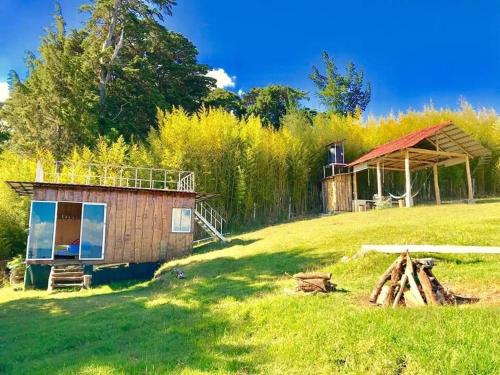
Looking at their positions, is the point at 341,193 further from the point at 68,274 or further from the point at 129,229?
the point at 68,274

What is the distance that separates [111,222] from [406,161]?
39.4 feet

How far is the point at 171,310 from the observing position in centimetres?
706

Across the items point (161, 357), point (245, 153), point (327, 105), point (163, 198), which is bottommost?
point (161, 357)

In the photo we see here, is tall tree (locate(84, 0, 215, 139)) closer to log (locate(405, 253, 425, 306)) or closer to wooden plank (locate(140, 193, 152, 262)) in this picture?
wooden plank (locate(140, 193, 152, 262))

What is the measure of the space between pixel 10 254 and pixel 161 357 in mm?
14884

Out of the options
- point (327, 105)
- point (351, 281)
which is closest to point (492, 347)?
point (351, 281)

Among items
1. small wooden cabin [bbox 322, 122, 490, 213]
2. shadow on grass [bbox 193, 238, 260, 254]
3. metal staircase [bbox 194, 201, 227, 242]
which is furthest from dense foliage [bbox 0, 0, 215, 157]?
small wooden cabin [bbox 322, 122, 490, 213]

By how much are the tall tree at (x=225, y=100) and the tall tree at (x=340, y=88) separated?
7.99 m

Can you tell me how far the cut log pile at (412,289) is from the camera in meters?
5.34

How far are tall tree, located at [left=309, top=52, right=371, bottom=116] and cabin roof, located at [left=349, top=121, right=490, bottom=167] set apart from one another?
17714 mm

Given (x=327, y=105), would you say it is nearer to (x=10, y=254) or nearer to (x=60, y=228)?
(x=60, y=228)

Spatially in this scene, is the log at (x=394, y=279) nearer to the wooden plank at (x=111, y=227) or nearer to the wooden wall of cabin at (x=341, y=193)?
the wooden plank at (x=111, y=227)

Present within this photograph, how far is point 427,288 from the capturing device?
5395mm

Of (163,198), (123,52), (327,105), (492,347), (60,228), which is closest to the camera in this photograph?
(492,347)
